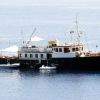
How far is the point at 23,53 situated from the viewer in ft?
570

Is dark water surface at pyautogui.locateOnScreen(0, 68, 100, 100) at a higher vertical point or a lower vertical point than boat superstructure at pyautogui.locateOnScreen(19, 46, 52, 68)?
lower

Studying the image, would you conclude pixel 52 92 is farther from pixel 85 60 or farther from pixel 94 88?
pixel 85 60

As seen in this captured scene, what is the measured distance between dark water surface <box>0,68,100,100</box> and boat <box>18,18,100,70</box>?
4616mm

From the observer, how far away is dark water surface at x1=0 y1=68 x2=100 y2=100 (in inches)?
4749

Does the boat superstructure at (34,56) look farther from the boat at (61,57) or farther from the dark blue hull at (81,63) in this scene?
the dark blue hull at (81,63)

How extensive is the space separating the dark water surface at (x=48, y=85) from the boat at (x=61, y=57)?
4.62m

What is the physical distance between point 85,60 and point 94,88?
33840 millimetres

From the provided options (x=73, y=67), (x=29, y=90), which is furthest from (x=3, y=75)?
(x=29, y=90)

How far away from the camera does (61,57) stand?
167625 mm

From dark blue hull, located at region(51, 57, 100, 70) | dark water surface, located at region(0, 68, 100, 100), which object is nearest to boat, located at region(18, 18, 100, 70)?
dark blue hull, located at region(51, 57, 100, 70)

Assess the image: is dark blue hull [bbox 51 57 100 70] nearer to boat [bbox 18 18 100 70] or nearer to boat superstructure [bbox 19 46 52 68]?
boat [bbox 18 18 100 70]

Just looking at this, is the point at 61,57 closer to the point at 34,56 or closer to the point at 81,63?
the point at 81,63

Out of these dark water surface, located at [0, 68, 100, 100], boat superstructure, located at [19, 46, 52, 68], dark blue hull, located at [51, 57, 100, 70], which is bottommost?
dark water surface, located at [0, 68, 100, 100]

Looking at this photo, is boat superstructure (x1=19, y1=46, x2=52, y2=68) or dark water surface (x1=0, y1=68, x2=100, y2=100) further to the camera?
boat superstructure (x1=19, y1=46, x2=52, y2=68)
